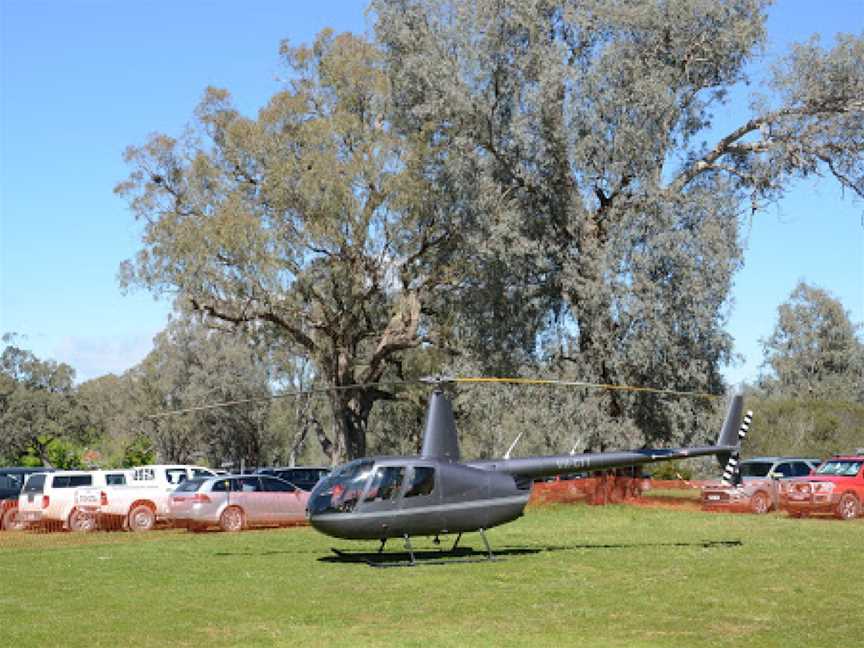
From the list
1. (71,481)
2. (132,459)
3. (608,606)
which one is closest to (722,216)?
(71,481)

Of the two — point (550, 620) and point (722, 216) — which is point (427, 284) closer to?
point (722, 216)

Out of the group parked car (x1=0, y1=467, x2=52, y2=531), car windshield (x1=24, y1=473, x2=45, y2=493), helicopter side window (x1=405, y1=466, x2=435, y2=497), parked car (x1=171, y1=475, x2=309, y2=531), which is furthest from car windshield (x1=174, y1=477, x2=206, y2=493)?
helicopter side window (x1=405, y1=466, x2=435, y2=497)

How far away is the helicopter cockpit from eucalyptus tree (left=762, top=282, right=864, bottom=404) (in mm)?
68836

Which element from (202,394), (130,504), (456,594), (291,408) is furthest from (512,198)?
(291,408)

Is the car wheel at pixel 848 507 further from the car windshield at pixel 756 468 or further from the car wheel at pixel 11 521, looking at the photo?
the car wheel at pixel 11 521

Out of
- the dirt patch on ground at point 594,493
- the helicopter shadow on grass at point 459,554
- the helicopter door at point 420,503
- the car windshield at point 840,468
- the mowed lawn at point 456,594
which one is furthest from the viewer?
the dirt patch on ground at point 594,493

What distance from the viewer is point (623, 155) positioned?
34312 millimetres

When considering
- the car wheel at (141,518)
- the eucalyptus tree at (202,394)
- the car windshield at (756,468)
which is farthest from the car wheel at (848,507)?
the eucalyptus tree at (202,394)

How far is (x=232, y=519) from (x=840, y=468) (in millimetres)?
15924

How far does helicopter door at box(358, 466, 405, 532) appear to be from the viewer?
1841cm

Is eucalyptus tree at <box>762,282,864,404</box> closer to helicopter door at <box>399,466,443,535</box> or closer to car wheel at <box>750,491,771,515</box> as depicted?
car wheel at <box>750,491,771,515</box>

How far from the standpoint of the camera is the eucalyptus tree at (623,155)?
3388 cm

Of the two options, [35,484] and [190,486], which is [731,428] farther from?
[35,484]

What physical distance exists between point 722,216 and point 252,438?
42.5 m
